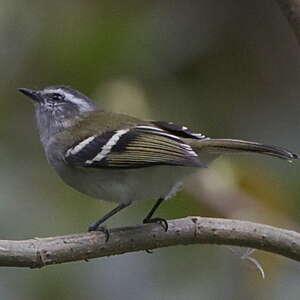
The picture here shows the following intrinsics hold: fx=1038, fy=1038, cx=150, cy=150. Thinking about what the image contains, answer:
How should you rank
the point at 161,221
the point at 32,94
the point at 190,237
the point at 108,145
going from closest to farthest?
the point at 190,237
the point at 161,221
the point at 108,145
the point at 32,94

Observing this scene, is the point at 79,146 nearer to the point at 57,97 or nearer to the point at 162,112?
the point at 57,97

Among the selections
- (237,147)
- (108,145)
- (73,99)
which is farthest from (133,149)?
(73,99)

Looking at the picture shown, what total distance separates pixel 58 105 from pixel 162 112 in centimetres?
55

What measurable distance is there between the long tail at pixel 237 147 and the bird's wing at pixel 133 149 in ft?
0.16

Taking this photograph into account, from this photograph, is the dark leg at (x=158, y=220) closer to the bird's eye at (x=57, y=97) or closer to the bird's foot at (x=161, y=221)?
the bird's foot at (x=161, y=221)

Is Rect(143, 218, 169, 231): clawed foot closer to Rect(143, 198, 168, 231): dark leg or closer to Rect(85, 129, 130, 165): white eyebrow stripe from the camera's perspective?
Rect(143, 198, 168, 231): dark leg

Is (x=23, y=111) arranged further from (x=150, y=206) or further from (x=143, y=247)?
(x=143, y=247)

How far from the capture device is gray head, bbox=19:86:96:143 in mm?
4082

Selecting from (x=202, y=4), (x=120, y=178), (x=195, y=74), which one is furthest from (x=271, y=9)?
(x=120, y=178)

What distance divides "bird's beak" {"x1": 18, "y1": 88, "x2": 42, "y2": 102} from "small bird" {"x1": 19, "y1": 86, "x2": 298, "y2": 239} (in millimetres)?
268

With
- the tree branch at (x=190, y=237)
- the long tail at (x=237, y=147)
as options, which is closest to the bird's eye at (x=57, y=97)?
the long tail at (x=237, y=147)

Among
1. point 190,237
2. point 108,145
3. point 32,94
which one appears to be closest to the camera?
point 190,237

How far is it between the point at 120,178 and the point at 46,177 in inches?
31.1

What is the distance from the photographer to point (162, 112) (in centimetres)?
450
